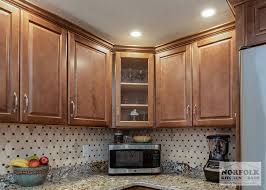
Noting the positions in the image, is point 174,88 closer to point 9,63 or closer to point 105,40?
point 105,40

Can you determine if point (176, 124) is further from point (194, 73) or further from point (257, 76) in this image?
point (257, 76)

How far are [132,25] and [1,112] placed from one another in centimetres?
124

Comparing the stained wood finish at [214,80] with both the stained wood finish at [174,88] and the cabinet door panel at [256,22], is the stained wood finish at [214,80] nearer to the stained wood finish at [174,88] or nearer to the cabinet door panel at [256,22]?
the stained wood finish at [174,88]

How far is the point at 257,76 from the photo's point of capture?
1.49 m

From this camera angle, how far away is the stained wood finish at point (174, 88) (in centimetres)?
247

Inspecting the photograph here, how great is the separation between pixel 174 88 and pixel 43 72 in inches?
47.6

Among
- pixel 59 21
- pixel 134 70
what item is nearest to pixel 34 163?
pixel 59 21

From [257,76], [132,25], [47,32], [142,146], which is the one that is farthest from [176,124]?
[47,32]

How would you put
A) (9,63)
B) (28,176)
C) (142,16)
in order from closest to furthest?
(9,63), (28,176), (142,16)

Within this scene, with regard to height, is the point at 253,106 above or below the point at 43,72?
below

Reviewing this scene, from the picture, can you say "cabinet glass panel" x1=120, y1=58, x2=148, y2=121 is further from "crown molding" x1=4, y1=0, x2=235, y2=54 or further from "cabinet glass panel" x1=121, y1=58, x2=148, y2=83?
"crown molding" x1=4, y1=0, x2=235, y2=54

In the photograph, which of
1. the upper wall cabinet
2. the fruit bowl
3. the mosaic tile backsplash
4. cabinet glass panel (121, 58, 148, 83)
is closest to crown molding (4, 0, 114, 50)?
cabinet glass panel (121, 58, 148, 83)

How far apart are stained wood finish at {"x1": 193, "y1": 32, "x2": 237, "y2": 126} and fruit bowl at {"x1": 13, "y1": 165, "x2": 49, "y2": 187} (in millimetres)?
1336

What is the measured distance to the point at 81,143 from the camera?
2.69 meters
